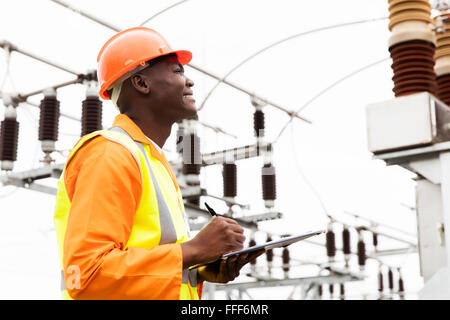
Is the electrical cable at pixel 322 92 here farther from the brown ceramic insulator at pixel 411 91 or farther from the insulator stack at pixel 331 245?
the brown ceramic insulator at pixel 411 91

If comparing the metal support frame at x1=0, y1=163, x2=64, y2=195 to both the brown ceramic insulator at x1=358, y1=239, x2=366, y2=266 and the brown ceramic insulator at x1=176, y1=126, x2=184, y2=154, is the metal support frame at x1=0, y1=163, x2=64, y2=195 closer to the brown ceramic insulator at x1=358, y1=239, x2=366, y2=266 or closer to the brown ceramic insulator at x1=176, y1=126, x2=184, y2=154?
the brown ceramic insulator at x1=176, y1=126, x2=184, y2=154

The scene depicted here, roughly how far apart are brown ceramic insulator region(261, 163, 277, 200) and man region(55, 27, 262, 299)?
536cm

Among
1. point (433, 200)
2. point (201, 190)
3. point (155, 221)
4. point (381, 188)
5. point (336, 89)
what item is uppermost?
point (336, 89)

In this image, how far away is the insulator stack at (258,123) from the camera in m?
7.04

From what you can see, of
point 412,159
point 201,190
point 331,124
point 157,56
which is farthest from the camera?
point 331,124

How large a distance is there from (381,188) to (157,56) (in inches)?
388

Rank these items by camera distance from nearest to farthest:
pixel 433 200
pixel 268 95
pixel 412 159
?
pixel 412 159 < pixel 433 200 < pixel 268 95

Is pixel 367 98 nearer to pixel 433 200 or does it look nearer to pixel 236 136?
pixel 236 136

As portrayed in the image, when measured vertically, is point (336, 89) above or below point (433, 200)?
above

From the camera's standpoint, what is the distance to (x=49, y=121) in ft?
17.9

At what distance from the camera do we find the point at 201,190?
6.16 m

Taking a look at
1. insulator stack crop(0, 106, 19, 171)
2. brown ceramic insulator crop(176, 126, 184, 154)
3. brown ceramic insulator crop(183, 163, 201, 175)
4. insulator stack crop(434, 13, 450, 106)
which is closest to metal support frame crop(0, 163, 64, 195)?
insulator stack crop(0, 106, 19, 171)

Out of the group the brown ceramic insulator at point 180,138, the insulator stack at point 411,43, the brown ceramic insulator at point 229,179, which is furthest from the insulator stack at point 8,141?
the insulator stack at point 411,43

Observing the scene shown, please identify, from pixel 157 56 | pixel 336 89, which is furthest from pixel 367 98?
pixel 157 56
